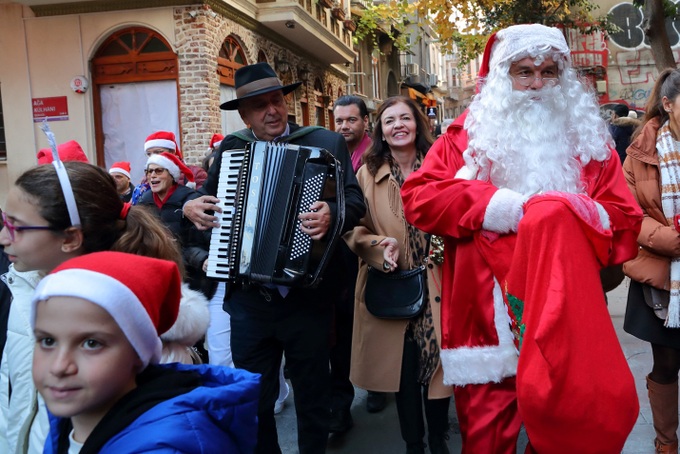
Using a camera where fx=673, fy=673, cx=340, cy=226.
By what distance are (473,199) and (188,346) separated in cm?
129

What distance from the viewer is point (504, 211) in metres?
2.72

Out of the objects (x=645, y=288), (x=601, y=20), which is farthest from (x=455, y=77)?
(x=645, y=288)

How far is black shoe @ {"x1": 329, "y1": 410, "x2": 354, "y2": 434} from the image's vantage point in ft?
14.7

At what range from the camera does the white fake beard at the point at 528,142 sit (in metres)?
2.94

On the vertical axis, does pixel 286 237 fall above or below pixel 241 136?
below

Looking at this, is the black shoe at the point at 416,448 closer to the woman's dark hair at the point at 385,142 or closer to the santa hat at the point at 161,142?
the woman's dark hair at the point at 385,142

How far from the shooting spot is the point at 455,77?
7150 centimetres

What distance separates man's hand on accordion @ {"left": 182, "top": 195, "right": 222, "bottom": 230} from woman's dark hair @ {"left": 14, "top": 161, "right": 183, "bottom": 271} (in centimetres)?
84

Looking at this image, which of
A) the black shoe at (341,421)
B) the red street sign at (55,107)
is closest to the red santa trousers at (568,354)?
the black shoe at (341,421)

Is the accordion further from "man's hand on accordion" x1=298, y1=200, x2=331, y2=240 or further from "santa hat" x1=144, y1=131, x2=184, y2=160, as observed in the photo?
"santa hat" x1=144, y1=131, x2=184, y2=160

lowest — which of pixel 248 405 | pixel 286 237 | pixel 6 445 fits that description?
pixel 6 445

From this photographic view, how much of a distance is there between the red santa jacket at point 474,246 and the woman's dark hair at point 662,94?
36.3 inches

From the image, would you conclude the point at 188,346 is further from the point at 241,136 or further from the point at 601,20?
the point at 601,20

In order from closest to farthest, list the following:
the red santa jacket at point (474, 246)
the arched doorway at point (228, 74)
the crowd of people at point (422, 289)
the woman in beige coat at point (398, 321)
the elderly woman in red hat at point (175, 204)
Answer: the crowd of people at point (422, 289) → the red santa jacket at point (474, 246) → the woman in beige coat at point (398, 321) → the elderly woman in red hat at point (175, 204) → the arched doorway at point (228, 74)
